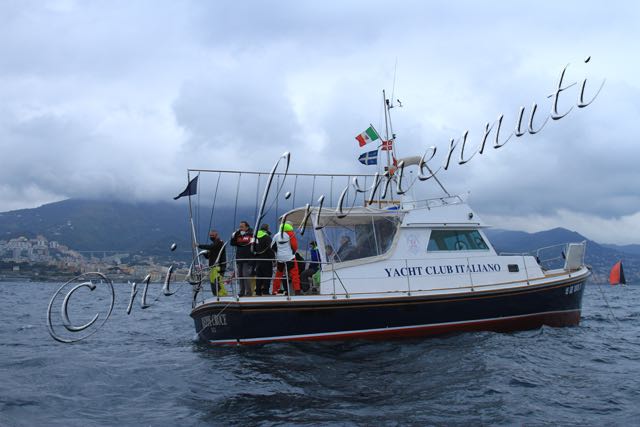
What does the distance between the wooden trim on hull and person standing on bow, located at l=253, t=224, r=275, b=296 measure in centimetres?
121

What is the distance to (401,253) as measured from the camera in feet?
40.4

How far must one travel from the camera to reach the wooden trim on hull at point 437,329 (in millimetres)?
10977

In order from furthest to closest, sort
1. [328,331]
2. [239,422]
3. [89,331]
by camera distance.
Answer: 1. [89,331]
2. [328,331]
3. [239,422]

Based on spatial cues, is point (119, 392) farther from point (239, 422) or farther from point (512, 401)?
point (512, 401)

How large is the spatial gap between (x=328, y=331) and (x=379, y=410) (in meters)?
4.16

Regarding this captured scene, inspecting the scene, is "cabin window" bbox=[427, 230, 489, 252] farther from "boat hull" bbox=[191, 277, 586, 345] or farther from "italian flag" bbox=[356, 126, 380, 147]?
"italian flag" bbox=[356, 126, 380, 147]

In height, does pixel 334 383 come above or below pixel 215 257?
below

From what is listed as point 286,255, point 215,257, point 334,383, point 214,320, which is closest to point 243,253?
point 215,257

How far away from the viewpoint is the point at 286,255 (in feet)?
37.6

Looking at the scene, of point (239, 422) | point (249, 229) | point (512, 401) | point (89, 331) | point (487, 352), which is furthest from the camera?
point (89, 331)

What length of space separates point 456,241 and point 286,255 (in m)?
4.11

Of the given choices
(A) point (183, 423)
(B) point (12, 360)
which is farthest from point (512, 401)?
(B) point (12, 360)

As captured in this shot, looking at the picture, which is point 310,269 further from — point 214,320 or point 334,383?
point 334,383

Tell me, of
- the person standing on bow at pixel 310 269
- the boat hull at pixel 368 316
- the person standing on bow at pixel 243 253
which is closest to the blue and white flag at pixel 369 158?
the person standing on bow at pixel 310 269
